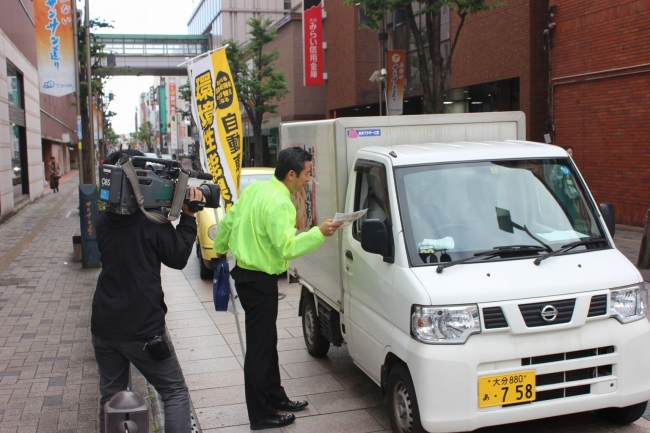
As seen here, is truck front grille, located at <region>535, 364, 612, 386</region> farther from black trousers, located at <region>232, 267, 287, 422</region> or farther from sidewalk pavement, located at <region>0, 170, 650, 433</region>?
black trousers, located at <region>232, 267, 287, 422</region>

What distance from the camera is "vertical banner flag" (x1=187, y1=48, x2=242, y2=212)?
9203mm

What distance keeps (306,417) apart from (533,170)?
2569mm

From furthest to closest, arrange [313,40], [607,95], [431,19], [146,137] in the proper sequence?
[146,137] < [313,40] < [607,95] < [431,19]

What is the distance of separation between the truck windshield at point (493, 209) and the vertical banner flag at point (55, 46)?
12004 mm

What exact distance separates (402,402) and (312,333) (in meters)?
2.37

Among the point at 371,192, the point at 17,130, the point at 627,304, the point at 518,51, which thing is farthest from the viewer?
the point at 17,130

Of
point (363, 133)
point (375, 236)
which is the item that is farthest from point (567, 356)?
point (363, 133)

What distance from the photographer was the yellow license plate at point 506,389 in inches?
159

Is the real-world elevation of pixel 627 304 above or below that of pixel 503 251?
below

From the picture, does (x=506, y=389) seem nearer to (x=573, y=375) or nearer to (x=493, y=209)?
(x=573, y=375)

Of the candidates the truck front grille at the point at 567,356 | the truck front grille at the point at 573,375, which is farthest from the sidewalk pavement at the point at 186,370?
the truck front grille at the point at 567,356

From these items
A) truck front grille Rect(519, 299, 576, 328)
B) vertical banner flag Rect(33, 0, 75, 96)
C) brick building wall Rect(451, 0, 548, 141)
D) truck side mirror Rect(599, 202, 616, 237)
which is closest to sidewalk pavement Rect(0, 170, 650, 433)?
truck front grille Rect(519, 299, 576, 328)

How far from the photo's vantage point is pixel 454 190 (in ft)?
15.9

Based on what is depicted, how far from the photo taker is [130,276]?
3.69 metres
